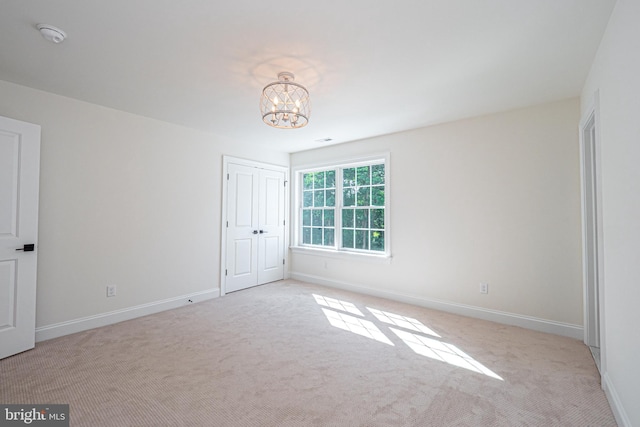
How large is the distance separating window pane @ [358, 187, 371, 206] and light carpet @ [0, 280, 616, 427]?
1935mm

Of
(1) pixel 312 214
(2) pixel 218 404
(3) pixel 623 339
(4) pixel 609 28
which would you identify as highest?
(4) pixel 609 28

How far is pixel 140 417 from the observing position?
181 cm

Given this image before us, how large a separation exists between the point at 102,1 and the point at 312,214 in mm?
4272

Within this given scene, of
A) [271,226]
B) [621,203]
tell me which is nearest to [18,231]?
[271,226]

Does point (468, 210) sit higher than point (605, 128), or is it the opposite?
point (605, 128)

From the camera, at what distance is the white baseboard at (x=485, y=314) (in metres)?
3.07

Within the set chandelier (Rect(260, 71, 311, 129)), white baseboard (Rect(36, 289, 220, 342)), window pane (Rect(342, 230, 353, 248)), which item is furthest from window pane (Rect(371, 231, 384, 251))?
white baseboard (Rect(36, 289, 220, 342))

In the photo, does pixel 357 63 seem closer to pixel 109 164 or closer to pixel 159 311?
pixel 109 164

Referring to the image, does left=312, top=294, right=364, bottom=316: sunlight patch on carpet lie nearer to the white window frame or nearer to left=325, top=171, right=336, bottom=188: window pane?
the white window frame

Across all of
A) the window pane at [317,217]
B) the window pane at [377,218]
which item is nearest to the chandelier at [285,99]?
the window pane at [377,218]

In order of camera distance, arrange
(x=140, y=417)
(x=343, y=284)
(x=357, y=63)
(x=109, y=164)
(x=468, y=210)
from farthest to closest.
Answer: (x=343, y=284) < (x=468, y=210) < (x=109, y=164) < (x=357, y=63) < (x=140, y=417)

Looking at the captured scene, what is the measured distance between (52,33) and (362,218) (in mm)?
4080

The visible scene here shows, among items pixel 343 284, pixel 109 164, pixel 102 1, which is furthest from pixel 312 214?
pixel 102 1

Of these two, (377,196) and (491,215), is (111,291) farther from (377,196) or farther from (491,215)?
(491,215)
